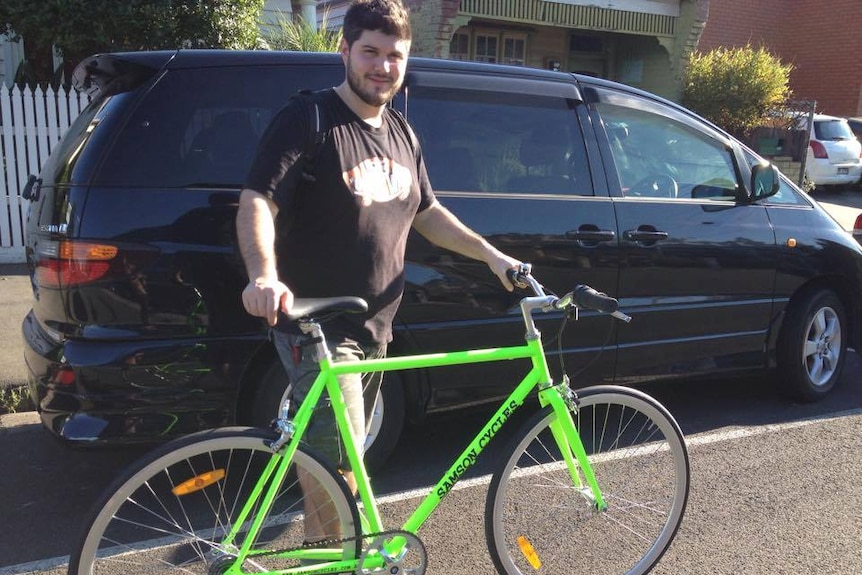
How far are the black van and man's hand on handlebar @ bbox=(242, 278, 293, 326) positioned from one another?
1.15m

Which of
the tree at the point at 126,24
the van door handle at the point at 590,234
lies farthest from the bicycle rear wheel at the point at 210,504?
the tree at the point at 126,24

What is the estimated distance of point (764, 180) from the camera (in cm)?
420

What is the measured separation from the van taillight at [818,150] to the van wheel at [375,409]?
14690 millimetres

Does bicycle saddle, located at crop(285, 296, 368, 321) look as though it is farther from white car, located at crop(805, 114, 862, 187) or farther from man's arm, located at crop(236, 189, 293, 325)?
white car, located at crop(805, 114, 862, 187)

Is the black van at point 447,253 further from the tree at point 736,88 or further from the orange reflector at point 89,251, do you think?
the tree at point 736,88

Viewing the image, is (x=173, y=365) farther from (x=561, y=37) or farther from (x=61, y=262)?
(x=561, y=37)

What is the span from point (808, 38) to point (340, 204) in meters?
21.8

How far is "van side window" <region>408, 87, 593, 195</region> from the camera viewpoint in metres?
3.48

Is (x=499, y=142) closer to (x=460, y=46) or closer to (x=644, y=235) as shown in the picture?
(x=644, y=235)

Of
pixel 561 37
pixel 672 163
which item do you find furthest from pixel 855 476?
pixel 561 37

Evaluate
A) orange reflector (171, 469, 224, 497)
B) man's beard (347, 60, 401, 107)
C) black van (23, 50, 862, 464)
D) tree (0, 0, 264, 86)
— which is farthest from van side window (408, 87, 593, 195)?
tree (0, 0, 264, 86)

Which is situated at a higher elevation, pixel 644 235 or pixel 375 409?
pixel 644 235

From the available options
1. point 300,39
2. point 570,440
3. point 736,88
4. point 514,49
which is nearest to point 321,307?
point 570,440

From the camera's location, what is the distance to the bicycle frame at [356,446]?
2078 mm
